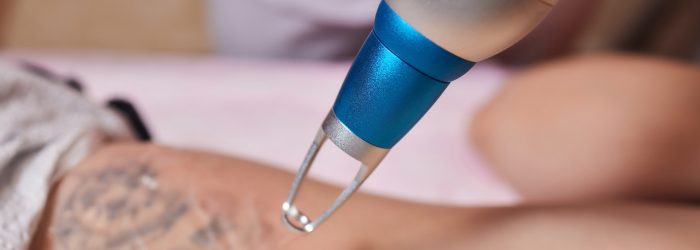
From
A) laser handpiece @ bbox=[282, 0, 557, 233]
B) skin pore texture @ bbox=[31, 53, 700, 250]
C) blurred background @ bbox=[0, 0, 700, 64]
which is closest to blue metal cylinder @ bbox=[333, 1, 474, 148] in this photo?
laser handpiece @ bbox=[282, 0, 557, 233]

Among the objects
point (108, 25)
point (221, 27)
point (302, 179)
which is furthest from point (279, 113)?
point (302, 179)

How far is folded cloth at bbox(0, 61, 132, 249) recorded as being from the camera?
51 cm

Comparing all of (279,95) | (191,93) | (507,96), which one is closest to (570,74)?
(507,96)

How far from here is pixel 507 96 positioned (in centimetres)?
87

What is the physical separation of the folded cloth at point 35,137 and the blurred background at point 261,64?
21 cm

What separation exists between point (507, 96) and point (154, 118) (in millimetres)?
466

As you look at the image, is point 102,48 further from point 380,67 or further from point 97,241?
point 380,67

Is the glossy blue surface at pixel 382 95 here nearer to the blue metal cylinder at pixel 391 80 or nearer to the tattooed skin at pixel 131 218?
the blue metal cylinder at pixel 391 80

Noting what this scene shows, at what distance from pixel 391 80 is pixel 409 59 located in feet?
0.05

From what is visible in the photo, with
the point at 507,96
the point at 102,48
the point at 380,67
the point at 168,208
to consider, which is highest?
the point at 380,67

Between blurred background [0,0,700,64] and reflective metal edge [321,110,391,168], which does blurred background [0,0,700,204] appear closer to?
blurred background [0,0,700,64]

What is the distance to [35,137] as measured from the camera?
571mm

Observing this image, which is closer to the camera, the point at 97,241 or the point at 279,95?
the point at 97,241

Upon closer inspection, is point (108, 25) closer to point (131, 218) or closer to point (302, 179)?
point (131, 218)
